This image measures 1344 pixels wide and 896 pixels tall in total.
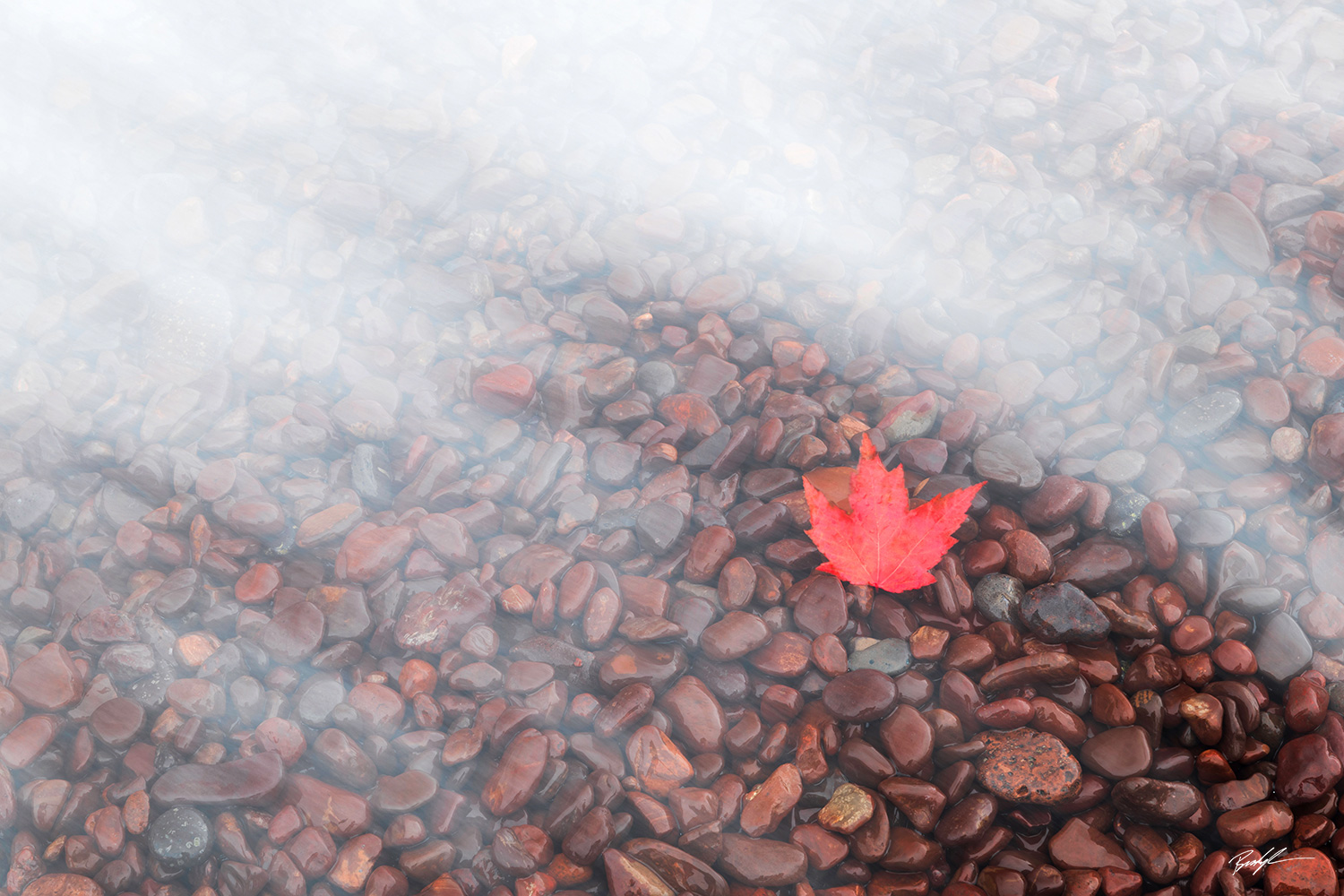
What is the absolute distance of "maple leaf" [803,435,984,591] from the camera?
1713 mm

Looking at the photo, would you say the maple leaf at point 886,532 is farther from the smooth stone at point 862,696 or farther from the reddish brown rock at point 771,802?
the reddish brown rock at point 771,802

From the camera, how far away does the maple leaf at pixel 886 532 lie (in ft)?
5.62

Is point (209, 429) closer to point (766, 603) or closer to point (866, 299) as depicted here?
point (766, 603)

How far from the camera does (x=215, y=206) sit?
7.53 ft

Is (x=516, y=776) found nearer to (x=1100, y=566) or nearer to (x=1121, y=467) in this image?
(x=1100, y=566)

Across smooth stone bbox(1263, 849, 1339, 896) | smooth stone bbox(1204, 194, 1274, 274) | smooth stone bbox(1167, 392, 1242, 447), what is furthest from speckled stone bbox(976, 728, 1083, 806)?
smooth stone bbox(1204, 194, 1274, 274)

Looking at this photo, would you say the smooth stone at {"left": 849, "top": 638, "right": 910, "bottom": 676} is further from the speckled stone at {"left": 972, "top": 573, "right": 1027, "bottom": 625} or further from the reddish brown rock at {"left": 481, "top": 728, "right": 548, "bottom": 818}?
the reddish brown rock at {"left": 481, "top": 728, "right": 548, "bottom": 818}

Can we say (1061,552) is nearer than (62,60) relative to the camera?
Yes

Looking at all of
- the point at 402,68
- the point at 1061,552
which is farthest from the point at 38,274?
the point at 1061,552

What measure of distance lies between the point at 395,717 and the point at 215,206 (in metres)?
1.54

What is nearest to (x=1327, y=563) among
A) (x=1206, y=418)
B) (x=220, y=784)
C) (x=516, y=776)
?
(x=1206, y=418)
